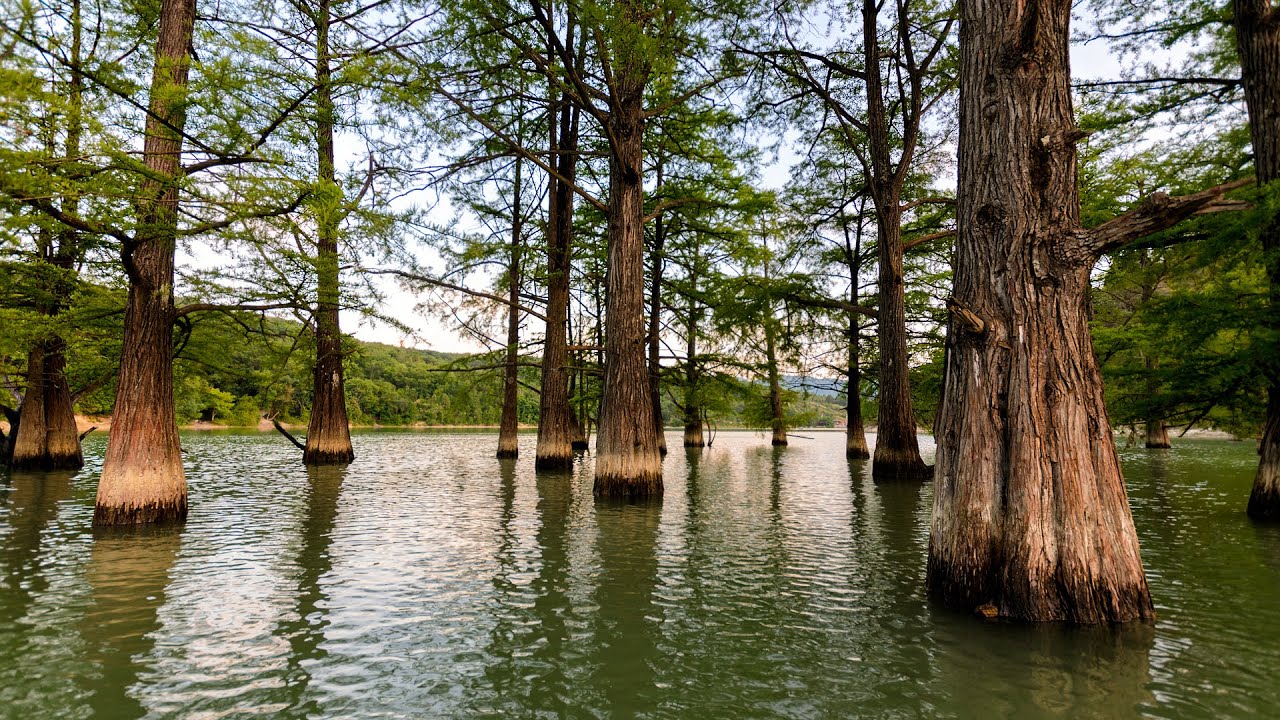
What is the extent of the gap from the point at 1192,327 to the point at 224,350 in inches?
856

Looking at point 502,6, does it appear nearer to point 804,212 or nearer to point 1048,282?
point 1048,282

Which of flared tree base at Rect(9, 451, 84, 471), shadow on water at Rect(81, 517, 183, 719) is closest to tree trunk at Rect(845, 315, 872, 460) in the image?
shadow on water at Rect(81, 517, 183, 719)

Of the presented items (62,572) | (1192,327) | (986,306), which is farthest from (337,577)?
(1192,327)

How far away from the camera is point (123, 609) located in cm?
515

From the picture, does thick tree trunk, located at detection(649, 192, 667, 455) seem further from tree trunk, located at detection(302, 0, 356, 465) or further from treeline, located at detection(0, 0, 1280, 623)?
tree trunk, located at detection(302, 0, 356, 465)

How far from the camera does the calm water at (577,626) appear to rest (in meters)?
3.56

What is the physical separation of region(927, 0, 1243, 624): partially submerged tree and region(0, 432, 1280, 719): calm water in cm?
41

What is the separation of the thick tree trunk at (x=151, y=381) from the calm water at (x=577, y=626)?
0.61 metres

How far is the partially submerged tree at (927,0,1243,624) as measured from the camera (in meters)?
4.64

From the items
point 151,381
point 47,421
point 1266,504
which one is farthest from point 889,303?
point 47,421

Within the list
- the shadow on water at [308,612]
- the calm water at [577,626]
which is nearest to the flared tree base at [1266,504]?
the calm water at [577,626]

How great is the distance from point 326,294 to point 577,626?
29.4ft

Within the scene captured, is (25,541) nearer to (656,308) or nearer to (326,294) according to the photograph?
(326,294)

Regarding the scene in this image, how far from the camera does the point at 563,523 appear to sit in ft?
31.8
